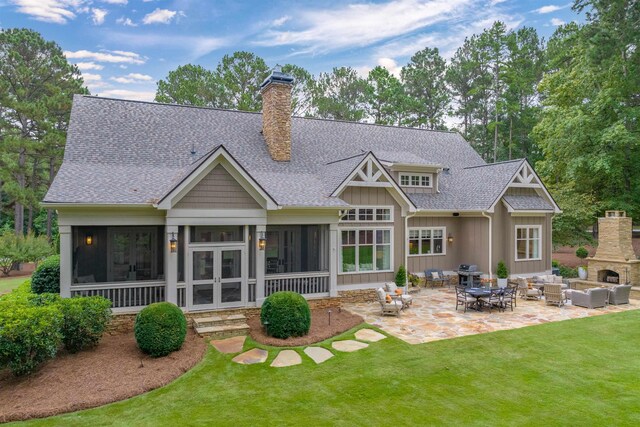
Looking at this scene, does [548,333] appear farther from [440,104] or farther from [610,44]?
[440,104]

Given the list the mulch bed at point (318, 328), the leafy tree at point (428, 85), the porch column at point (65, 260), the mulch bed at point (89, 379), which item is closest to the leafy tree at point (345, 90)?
the leafy tree at point (428, 85)

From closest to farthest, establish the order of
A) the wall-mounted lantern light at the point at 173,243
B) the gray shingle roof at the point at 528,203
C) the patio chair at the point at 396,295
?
the wall-mounted lantern light at the point at 173,243 → the patio chair at the point at 396,295 → the gray shingle roof at the point at 528,203

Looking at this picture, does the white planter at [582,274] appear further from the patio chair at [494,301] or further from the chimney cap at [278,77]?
the chimney cap at [278,77]

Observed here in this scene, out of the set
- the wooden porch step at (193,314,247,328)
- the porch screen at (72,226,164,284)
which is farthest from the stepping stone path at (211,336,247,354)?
the porch screen at (72,226,164,284)

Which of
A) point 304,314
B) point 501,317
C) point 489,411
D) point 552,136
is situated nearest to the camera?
point 489,411

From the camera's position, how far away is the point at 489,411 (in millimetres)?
6625

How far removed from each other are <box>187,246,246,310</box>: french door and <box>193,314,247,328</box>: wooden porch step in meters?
0.51

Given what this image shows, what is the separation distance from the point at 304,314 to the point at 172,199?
483 cm

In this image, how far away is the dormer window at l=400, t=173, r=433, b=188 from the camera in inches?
714

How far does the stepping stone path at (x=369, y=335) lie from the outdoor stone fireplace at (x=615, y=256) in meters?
13.1

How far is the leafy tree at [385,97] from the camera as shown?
4016 cm

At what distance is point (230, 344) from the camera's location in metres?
9.85

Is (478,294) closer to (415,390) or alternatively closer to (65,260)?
(415,390)

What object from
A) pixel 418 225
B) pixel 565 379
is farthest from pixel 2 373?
pixel 418 225
